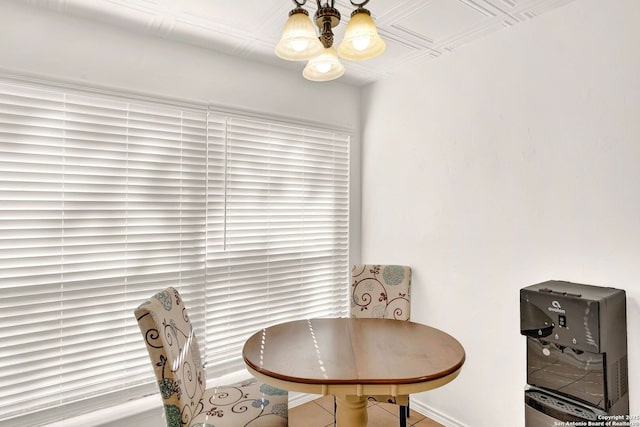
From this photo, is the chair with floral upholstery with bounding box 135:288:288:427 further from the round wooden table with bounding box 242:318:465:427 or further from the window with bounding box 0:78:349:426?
the window with bounding box 0:78:349:426

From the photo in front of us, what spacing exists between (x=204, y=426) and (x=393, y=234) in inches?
77.1

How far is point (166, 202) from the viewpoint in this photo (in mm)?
2365

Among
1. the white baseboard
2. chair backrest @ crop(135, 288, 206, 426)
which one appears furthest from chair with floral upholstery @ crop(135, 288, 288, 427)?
the white baseboard

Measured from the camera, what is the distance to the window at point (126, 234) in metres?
1.94

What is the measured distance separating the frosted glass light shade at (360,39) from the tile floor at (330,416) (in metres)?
2.44

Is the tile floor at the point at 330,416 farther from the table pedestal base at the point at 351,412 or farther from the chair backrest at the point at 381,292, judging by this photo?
the table pedestal base at the point at 351,412

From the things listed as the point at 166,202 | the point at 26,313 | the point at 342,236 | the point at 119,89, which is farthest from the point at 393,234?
the point at 26,313

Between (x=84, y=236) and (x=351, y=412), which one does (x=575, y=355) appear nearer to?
(x=351, y=412)

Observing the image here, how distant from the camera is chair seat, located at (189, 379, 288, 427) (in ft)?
5.58

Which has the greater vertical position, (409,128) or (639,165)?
(409,128)

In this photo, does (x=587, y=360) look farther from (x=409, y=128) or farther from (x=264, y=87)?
(x=264, y=87)

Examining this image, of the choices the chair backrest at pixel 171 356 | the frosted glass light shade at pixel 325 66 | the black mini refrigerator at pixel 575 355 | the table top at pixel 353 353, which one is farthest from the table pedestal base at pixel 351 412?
the frosted glass light shade at pixel 325 66

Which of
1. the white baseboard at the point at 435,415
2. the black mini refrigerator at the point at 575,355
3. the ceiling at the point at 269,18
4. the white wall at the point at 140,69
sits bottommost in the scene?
the white baseboard at the point at 435,415

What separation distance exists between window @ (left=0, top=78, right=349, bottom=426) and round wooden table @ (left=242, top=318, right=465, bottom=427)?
2.65 ft
